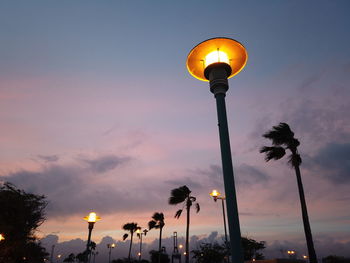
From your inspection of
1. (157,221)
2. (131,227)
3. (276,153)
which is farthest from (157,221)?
(276,153)

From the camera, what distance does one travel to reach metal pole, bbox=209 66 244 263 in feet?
14.6

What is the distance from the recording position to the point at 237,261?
170 inches

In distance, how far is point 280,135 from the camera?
18.2m

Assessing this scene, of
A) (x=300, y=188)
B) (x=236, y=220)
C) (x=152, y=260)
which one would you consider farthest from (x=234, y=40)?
(x=152, y=260)

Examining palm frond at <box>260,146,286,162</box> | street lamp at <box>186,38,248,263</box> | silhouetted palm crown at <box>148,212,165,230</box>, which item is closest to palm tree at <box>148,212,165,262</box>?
silhouetted palm crown at <box>148,212,165,230</box>

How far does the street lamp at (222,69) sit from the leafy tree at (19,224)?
27371 millimetres

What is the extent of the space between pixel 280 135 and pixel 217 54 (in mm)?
13899

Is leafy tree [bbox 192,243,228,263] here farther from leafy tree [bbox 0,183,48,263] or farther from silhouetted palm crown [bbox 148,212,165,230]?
leafy tree [bbox 0,183,48,263]

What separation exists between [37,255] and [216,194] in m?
21.8

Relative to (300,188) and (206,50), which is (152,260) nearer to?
(300,188)

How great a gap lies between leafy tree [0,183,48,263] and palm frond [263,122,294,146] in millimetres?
25486

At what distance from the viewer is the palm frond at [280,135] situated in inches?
711

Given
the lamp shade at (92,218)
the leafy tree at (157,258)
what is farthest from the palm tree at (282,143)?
the leafy tree at (157,258)

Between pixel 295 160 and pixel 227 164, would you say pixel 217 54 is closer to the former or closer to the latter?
pixel 227 164
